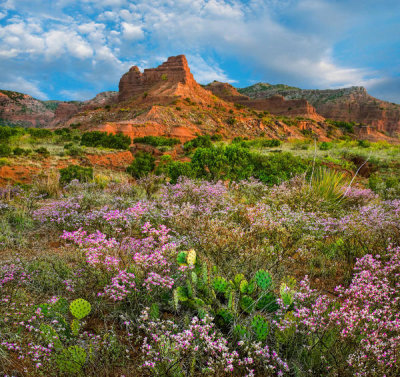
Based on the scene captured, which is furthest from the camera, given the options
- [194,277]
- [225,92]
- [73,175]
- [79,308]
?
[225,92]

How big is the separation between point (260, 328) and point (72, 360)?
1447mm

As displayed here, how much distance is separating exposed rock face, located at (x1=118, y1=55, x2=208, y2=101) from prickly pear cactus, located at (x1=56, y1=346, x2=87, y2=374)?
5606 centimetres

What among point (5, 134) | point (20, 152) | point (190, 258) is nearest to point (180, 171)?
point (190, 258)

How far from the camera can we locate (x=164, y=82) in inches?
2509

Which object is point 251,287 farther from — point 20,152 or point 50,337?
point 20,152

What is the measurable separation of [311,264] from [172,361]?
109 inches

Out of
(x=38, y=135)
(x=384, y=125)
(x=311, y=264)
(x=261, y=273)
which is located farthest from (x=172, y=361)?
(x=384, y=125)

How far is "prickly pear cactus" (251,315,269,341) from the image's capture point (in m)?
2.15

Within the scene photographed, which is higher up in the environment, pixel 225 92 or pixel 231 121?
→ pixel 225 92

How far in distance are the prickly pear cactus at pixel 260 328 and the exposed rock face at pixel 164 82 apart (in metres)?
55.9

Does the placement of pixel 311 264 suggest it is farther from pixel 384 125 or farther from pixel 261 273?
pixel 384 125

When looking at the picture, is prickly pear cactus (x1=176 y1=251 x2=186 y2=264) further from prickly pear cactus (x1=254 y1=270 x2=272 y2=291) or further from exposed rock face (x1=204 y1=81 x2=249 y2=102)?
exposed rock face (x1=204 y1=81 x2=249 y2=102)

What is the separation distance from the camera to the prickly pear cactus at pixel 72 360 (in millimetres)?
1925

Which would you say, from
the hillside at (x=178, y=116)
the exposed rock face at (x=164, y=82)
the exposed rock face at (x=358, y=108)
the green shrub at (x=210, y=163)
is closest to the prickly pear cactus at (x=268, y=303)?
the green shrub at (x=210, y=163)
